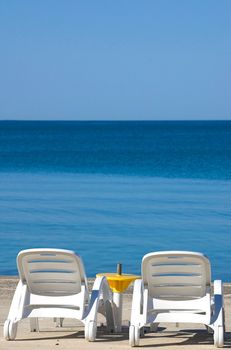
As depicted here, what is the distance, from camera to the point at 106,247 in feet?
60.6

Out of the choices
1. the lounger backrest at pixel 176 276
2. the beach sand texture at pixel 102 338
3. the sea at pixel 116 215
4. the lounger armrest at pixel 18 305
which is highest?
the sea at pixel 116 215

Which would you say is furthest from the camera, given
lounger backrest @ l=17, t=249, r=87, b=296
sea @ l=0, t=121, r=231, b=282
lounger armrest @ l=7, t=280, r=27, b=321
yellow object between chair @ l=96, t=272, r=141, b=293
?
sea @ l=0, t=121, r=231, b=282

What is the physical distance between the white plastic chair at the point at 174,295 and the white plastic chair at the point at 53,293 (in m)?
0.37

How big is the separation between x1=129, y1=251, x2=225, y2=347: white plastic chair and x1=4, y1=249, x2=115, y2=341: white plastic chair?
37 centimetres

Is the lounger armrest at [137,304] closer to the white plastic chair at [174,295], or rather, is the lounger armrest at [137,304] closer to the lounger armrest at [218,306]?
the white plastic chair at [174,295]

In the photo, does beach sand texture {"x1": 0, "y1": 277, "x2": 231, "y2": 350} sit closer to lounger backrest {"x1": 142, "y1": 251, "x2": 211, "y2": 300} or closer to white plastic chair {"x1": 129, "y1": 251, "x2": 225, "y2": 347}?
white plastic chair {"x1": 129, "y1": 251, "x2": 225, "y2": 347}

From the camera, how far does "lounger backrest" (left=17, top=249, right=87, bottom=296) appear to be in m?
8.91

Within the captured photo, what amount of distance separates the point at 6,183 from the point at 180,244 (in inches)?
711

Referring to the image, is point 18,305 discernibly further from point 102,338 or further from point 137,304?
point 137,304

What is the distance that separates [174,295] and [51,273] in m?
1.05

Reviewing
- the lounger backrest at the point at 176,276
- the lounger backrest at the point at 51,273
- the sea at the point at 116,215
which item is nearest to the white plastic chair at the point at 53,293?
the lounger backrest at the point at 51,273

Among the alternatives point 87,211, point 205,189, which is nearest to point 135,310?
point 87,211

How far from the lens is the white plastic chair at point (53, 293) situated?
8.94 metres

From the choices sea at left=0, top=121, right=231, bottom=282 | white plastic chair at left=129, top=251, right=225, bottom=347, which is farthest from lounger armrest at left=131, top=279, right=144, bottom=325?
sea at left=0, top=121, right=231, bottom=282
